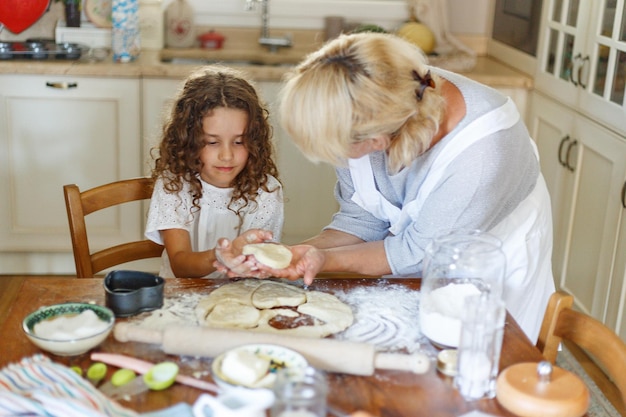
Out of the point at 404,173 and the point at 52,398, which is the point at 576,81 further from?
the point at 52,398

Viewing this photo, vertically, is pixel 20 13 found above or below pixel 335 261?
above

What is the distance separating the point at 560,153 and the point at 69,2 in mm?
1981

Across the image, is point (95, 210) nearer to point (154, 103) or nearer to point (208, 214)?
point (208, 214)

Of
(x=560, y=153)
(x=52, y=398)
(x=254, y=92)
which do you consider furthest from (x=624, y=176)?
(x=52, y=398)

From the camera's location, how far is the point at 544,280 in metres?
1.86

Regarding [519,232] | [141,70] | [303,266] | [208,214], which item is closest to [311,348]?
[303,266]

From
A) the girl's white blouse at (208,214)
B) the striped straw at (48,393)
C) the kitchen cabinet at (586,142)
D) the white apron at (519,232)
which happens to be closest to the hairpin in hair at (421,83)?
the white apron at (519,232)

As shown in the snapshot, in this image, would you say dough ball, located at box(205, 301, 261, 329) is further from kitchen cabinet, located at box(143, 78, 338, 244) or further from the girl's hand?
kitchen cabinet, located at box(143, 78, 338, 244)

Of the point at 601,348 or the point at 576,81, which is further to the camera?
the point at 576,81

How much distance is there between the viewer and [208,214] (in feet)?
6.57

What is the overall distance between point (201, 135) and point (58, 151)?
1457 mm

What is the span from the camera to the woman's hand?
1612 mm

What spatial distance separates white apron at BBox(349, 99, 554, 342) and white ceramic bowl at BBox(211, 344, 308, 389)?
538mm

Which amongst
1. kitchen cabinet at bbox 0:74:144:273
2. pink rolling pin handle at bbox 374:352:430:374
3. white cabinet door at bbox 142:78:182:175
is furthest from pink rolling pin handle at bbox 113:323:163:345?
kitchen cabinet at bbox 0:74:144:273
